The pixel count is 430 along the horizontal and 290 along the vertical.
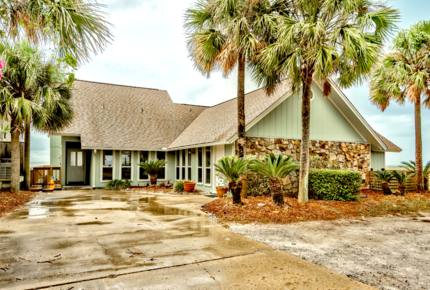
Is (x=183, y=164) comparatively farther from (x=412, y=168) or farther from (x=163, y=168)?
(x=412, y=168)

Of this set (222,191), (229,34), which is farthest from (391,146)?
(229,34)

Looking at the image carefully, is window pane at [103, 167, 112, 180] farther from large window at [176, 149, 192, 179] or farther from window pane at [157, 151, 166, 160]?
large window at [176, 149, 192, 179]

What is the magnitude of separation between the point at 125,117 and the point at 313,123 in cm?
1181

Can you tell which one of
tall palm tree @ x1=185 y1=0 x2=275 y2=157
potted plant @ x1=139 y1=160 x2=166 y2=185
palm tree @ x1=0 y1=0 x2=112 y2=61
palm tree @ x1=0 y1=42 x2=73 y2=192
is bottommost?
potted plant @ x1=139 y1=160 x2=166 y2=185

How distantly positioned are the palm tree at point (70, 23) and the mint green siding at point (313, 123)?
10755 millimetres

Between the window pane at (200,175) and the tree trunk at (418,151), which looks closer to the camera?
the tree trunk at (418,151)

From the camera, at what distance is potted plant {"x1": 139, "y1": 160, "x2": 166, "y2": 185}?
17.4 m

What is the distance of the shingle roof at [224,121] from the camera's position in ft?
44.8

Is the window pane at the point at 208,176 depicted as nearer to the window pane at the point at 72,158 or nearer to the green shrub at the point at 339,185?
the green shrub at the point at 339,185

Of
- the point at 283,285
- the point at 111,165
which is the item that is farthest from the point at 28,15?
the point at 111,165

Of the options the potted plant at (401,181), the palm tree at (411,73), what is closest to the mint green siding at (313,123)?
the palm tree at (411,73)

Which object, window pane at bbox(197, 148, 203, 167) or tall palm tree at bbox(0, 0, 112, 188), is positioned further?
window pane at bbox(197, 148, 203, 167)

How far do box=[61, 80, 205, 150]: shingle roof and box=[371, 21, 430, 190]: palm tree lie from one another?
12.4 meters

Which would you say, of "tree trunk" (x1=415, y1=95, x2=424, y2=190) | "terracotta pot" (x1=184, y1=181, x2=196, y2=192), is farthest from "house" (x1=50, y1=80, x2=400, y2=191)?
"tree trunk" (x1=415, y1=95, x2=424, y2=190)
